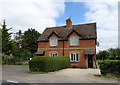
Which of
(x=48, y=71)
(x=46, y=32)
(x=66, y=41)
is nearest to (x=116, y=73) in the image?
(x=48, y=71)

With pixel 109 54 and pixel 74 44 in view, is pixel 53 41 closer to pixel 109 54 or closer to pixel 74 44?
pixel 74 44

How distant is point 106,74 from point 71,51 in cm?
1248

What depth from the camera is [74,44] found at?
88.0 feet

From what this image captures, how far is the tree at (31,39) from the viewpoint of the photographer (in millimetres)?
60881

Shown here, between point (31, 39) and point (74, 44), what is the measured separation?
129 ft

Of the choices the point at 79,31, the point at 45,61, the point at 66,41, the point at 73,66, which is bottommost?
the point at 73,66

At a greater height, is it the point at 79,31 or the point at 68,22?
the point at 68,22

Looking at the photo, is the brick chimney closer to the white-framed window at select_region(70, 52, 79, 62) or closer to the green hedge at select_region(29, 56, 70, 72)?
the white-framed window at select_region(70, 52, 79, 62)

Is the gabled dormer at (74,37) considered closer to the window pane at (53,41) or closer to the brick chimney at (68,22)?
the window pane at (53,41)

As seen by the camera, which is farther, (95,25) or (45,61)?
(95,25)

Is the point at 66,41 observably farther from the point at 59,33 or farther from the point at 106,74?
the point at 106,74

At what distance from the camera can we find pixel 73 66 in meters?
26.1

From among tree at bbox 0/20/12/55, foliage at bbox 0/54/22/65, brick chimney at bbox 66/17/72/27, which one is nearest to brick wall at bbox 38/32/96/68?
brick chimney at bbox 66/17/72/27

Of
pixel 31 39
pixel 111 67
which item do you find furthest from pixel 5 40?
pixel 111 67
